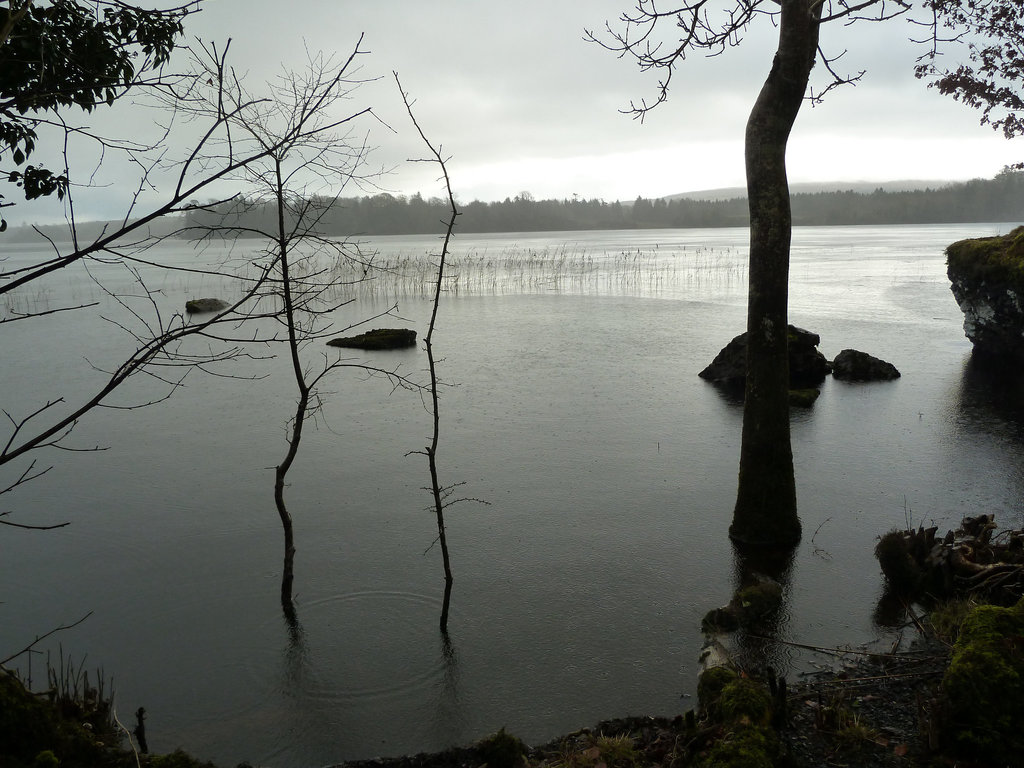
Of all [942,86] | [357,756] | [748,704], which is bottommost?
[357,756]

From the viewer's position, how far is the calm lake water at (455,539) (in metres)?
4.73

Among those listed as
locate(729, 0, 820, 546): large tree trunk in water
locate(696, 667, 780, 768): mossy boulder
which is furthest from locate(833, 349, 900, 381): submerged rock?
locate(696, 667, 780, 768): mossy boulder

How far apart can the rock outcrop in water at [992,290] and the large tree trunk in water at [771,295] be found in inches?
398

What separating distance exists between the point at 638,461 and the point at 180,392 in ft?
29.0

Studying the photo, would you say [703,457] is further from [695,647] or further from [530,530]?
[695,647]

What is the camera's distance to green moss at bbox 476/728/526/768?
12.0 ft

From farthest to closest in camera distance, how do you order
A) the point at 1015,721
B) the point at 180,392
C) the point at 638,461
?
1. the point at 180,392
2. the point at 638,461
3. the point at 1015,721

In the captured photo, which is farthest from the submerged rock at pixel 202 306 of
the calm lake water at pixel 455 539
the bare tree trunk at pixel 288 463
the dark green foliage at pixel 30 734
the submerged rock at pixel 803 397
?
the dark green foliage at pixel 30 734

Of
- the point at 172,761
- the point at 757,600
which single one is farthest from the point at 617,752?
the point at 757,600

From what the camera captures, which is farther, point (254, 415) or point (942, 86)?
point (942, 86)

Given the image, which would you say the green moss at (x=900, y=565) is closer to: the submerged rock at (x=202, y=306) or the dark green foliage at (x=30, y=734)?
the dark green foliage at (x=30, y=734)

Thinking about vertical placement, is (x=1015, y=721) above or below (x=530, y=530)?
above

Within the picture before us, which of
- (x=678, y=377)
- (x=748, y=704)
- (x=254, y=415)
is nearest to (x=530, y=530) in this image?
(x=748, y=704)

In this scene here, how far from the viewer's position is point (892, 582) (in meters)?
5.77
